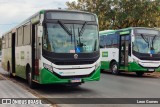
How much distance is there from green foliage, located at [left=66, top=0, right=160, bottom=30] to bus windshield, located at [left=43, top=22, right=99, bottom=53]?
81.1ft

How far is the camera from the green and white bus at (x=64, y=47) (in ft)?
47.9

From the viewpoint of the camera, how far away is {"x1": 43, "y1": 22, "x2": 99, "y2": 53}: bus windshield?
14656 mm

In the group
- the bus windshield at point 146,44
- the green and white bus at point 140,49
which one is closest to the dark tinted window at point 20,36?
the green and white bus at point 140,49

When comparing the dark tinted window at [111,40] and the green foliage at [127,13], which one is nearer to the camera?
the dark tinted window at [111,40]

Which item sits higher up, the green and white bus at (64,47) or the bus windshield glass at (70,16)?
the bus windshield glass at (70,16)

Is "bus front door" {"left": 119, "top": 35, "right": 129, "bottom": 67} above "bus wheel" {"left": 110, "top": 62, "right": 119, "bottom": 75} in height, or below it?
above

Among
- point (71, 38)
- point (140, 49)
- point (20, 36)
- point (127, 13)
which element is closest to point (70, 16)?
point (71, 38)

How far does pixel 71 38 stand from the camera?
15.0 m

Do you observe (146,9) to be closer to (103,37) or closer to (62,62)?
(103,37)

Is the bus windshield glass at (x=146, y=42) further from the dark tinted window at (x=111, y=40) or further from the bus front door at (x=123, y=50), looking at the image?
the dark tinted window at (x=111, y=40)

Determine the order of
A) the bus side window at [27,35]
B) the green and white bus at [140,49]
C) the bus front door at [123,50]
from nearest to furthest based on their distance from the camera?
1. the bus side window at [27,35]
2. the green and white bus at [140,49]
3. the bus front door at [123,50]

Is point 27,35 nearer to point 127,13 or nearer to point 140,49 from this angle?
point 140,49

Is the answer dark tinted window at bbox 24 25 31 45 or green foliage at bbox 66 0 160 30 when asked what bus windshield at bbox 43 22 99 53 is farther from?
green foliage at bbox 66 0 160 30

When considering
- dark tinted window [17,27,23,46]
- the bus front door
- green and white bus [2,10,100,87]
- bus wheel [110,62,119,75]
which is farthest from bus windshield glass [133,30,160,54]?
green and white bus [2,10,100,87]
